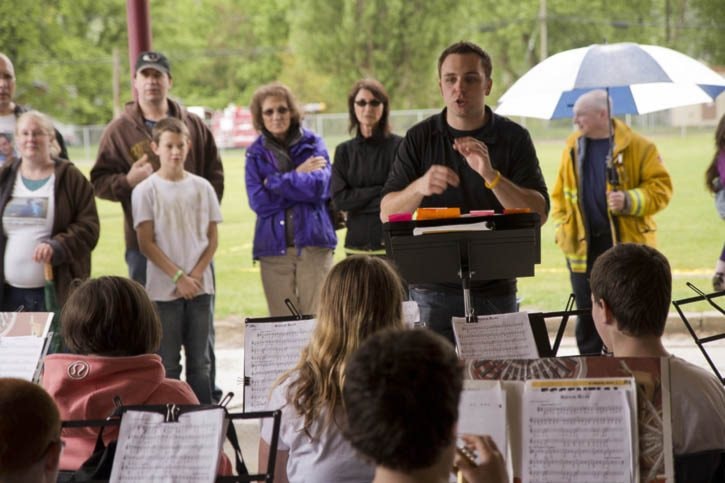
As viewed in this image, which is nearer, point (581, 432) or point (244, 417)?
point (581, 432)

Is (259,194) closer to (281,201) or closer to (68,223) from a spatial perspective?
(281,201)

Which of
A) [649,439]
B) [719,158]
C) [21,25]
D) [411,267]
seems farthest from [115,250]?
[649,439]

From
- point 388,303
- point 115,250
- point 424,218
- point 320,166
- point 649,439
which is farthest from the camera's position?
point 115,250

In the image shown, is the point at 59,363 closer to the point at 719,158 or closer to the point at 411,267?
the point at 411,267

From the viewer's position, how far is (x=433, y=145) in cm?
413

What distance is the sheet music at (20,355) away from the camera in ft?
10.1

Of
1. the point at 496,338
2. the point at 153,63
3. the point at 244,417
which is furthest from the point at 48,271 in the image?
the point at 244,417

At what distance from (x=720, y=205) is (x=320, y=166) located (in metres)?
2.47

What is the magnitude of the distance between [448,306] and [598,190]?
2278 millimetres

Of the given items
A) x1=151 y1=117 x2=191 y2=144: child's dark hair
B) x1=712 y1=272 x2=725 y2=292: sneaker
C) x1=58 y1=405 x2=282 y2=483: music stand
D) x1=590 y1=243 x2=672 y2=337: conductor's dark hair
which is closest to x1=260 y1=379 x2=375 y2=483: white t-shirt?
x1=58 y1=405 x2=282 y2=483: music stand

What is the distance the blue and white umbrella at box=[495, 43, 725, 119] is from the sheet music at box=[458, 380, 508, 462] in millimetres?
3193

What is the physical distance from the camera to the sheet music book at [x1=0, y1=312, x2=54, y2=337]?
10.8ft

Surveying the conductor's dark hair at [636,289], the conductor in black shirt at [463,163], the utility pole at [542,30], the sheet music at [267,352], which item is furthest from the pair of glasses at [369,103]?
the utility pole at [542,30]

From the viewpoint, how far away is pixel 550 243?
44.0 feet
